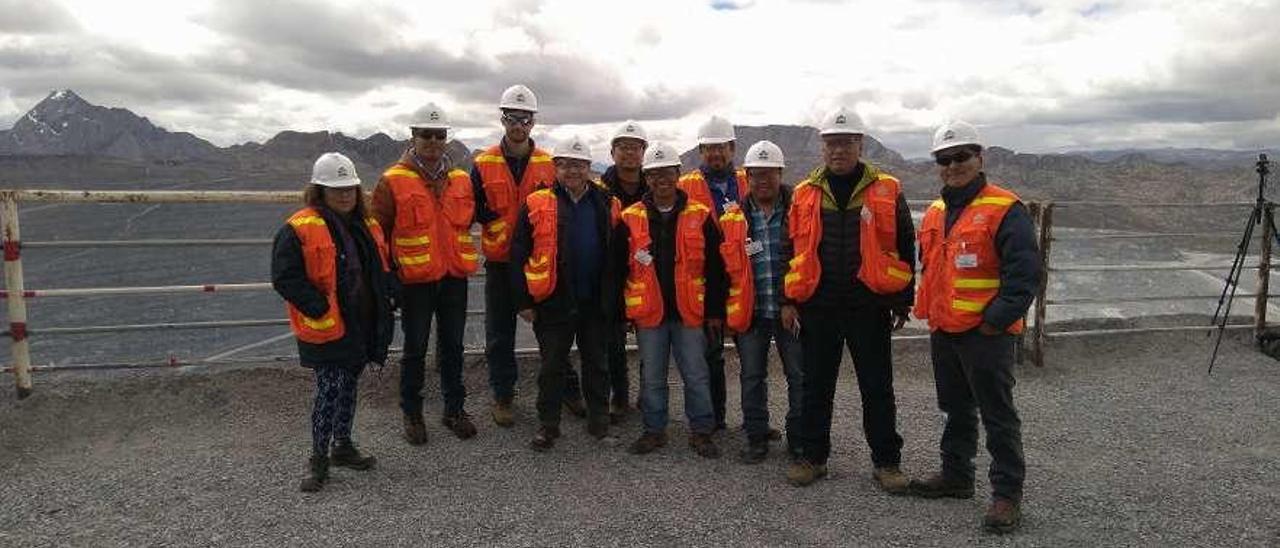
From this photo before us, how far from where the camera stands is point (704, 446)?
4707 mm

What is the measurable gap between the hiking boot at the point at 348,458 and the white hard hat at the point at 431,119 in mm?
1831

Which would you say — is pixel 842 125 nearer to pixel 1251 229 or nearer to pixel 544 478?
pixel 544 478

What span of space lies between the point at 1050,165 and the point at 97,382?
13093cm

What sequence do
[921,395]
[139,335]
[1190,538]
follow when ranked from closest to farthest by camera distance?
[1190,538]
[921,395]
[139,335]

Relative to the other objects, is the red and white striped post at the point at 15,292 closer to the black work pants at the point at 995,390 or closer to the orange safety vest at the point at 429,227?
the orange safety vest at the point at 429,227

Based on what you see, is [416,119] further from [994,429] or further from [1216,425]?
[1216,425]

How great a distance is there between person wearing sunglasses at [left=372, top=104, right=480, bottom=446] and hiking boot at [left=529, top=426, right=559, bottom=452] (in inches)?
17.7

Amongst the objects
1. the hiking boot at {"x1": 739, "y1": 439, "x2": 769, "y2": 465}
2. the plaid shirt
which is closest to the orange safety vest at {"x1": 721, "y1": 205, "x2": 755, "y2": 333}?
the plaid shirt

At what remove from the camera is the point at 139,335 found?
18.9 m

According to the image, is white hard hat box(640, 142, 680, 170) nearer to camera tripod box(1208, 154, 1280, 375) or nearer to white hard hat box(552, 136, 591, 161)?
white hard hat box(552, 136, 591, 161)

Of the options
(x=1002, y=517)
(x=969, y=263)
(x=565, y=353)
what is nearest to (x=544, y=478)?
(x=565, y=353)

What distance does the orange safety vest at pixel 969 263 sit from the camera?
3621 mm

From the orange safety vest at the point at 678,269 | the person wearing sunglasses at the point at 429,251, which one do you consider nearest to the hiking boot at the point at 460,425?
the person wearing sunglasses at the point at 429,251

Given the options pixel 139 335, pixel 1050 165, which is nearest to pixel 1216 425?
pixel 139 335
